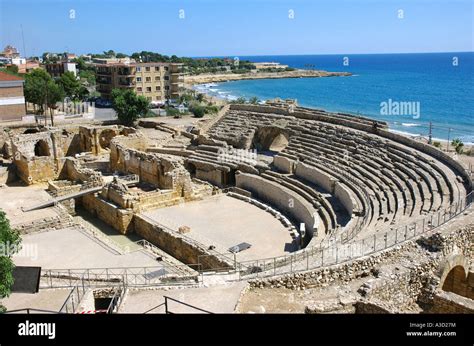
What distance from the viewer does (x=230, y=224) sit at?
25500 millimetres

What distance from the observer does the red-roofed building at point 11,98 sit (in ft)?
152

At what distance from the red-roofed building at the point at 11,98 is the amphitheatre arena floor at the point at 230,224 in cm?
2771

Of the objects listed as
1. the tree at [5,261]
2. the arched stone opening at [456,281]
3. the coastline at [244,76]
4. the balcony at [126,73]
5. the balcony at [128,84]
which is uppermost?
the coastline at [244,76]

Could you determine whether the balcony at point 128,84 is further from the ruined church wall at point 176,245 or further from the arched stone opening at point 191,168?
the ruined church wall at point 176,245

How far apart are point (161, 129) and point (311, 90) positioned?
79512mm

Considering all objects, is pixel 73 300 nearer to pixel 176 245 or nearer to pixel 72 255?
pixel 72 255

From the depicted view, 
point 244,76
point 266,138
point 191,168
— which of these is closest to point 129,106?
point 191,168

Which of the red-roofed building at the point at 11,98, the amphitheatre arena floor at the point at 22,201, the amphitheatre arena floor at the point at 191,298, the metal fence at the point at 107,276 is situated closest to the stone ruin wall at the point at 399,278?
the amphitheatre arena floor at the point at 191,298

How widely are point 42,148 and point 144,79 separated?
32.0 m

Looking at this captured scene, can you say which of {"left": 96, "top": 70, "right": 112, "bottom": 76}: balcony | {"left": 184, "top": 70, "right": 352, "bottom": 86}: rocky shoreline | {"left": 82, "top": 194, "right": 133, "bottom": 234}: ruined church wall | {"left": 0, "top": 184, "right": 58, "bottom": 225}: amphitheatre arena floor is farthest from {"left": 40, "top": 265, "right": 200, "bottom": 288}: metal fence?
{"left": 184, "top": 70, "right": 352, "bottom": 86}: rocky shoreline

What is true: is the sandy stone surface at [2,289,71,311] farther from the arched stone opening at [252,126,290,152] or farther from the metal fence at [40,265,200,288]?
the arched stone opening at [252,126,290,152]
